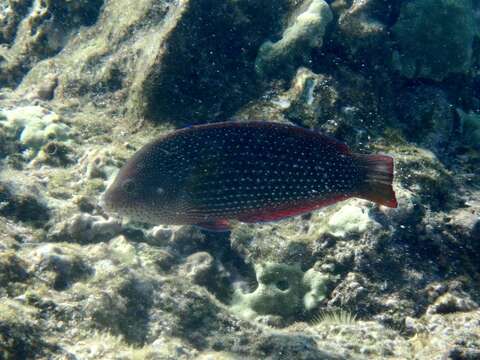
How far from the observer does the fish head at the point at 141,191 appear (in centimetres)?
293

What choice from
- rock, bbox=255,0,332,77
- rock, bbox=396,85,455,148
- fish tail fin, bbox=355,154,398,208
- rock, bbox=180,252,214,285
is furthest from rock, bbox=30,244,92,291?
rock, bbox=396,85,455,148

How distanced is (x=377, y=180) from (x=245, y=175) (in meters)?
0.96

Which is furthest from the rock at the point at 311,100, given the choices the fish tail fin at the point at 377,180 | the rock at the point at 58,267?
the rock at the point at 58,267

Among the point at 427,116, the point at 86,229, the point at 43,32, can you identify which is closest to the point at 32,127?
the point at 86,229

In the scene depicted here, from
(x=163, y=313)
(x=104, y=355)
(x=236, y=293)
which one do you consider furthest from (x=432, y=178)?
(x=104, y=355)

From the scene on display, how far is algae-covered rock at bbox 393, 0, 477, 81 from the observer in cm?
662

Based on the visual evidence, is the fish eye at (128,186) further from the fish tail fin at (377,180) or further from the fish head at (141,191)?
the fish tail fin at (377,180)

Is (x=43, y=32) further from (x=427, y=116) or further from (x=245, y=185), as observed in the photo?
(x=427, y=116)

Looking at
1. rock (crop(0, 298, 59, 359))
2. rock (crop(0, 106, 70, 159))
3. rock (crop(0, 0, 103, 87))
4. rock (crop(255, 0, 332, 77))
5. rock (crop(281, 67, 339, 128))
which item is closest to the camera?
rock (crop(0, 298, 59, 359))

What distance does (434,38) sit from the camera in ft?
22.6

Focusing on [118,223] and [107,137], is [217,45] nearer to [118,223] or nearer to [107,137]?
[107,137]

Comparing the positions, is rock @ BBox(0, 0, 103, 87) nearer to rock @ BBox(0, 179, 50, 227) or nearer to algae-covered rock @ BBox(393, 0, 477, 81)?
rock @ BBox(0, 179, 50, 227)

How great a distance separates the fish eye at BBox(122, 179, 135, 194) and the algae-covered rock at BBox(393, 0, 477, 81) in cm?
523

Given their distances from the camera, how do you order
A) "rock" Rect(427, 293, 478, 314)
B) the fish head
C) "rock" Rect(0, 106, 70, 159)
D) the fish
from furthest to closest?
"rock" Rect(0, 106, 70, 159)
"rock" Rect(427, 293, 478, 314)
the fish head
the fish
